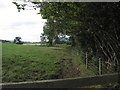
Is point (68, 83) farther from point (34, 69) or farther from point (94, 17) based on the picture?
point (34, 69)

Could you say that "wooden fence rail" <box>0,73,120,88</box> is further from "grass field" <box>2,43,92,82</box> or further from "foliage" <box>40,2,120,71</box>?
"grass field" <box>2,43,92,82</box>

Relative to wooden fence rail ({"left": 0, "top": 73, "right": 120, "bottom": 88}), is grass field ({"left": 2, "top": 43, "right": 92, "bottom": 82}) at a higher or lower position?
lower

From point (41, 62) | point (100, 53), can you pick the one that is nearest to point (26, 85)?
point (100, 53)

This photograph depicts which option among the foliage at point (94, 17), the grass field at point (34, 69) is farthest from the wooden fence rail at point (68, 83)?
the grass field at point (34, 69)

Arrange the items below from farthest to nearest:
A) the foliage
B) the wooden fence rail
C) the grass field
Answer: the grass field < the foliage < the wooden fence rail

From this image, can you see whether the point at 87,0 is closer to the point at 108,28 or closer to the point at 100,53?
the point at 108,28

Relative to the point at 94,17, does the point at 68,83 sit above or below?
below

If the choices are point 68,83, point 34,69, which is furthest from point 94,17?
point 34,69

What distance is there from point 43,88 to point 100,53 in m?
9.56

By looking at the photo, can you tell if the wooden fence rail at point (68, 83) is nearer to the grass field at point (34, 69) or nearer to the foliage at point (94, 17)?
the foliage at point (94, 17)


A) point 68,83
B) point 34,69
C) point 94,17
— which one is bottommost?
point 34,69

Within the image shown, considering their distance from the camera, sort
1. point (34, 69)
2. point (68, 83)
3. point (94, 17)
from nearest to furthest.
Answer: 1. point (68, 83)
2. point (94, 17)
3. point (34, 69)

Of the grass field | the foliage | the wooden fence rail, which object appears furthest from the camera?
the grass field

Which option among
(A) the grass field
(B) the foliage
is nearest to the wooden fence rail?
(B) the foliage
